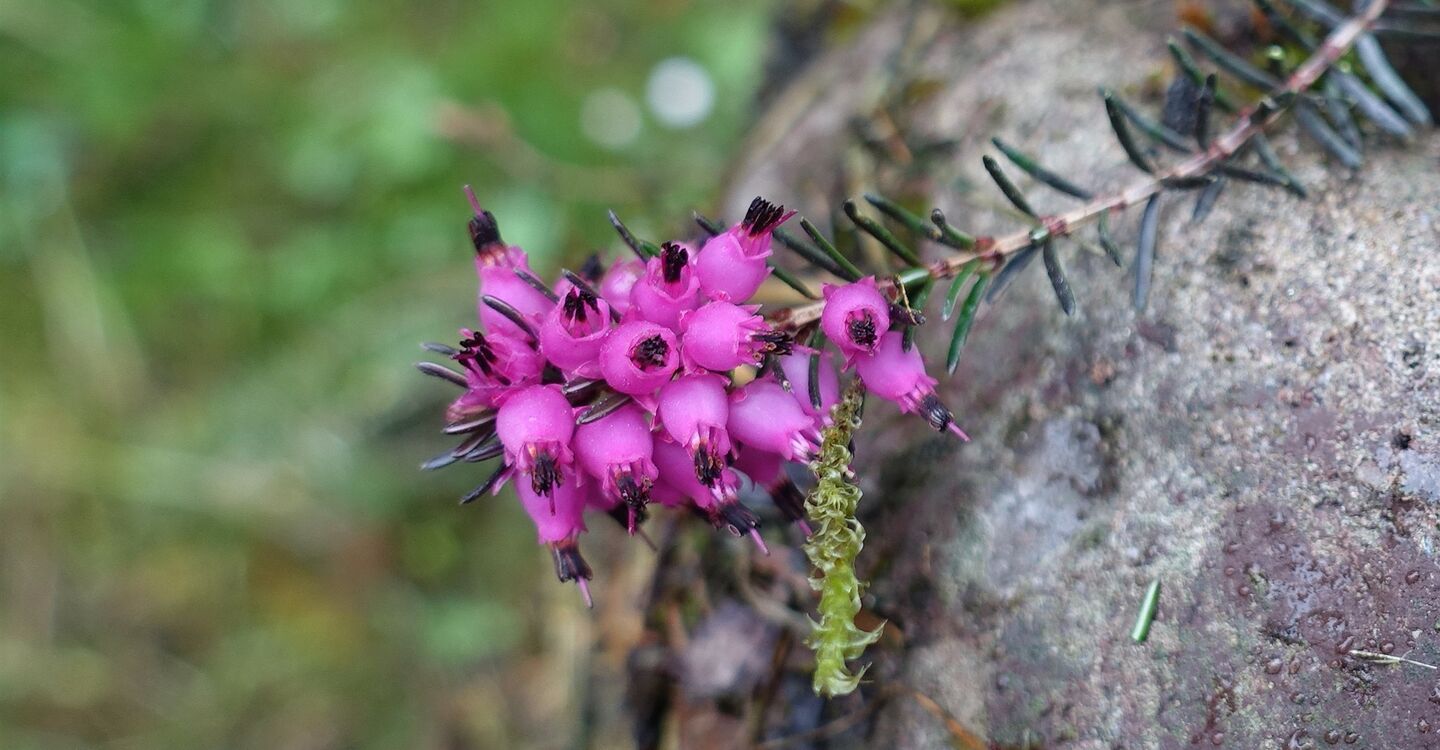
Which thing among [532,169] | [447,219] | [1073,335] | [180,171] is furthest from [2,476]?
[1073,335]

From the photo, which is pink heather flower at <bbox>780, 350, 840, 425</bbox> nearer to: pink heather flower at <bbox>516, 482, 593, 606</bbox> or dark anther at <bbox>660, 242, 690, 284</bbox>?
dark anther at <bbox>660, 242, 690, 284</bbox>

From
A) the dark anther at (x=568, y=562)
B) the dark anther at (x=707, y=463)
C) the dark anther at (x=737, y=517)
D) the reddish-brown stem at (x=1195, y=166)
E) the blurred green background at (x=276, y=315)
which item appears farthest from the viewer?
the blurred green background at (x=276, y=315)

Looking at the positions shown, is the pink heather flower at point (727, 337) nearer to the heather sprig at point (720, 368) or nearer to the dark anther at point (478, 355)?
the heather sprig at point (720, 368)

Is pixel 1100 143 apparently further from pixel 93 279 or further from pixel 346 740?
pixel 93 279

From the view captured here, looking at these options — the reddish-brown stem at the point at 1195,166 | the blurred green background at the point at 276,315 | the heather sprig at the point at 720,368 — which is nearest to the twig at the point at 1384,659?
the heather sprig at the point at 720,368

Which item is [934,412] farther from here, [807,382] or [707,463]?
[707,463]

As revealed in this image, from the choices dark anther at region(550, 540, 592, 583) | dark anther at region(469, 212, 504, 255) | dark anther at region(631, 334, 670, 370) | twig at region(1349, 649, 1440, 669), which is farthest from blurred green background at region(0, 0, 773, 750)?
twig at region(1349, 649, 1440, 669)
